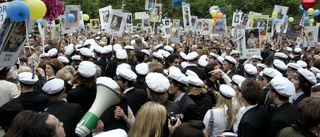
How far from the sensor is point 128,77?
255 inches

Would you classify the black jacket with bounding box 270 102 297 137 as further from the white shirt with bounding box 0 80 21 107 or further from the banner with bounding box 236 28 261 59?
the banner with bounding box 236 28 261 59

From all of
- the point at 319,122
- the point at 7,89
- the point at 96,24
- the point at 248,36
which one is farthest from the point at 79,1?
the point at 319,122

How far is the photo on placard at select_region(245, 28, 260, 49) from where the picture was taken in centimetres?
1213

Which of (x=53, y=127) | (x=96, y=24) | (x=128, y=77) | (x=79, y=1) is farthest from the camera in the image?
(x=79, y=1)

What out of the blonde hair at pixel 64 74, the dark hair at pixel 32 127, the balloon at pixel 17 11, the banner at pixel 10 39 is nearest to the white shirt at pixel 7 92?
the banner at pixel 10 39

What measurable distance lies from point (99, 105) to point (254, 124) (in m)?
2.13

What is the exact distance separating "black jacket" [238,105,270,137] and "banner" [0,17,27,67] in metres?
3.44

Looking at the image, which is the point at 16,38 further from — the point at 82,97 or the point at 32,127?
the point at 32,127

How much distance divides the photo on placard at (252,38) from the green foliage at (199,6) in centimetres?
3073

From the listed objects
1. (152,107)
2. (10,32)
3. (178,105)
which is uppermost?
(10,32)

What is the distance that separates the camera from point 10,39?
5855 mm

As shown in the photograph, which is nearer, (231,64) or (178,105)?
(178,105)

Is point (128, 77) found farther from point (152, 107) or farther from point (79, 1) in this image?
point (79, 1)

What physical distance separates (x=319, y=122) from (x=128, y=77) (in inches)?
125
